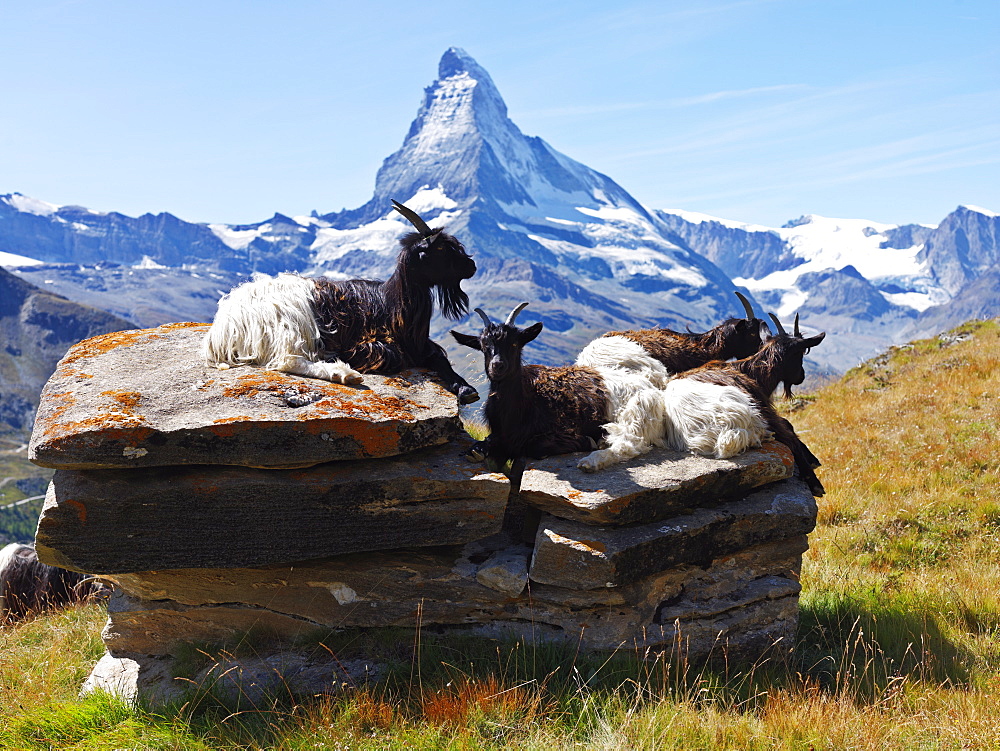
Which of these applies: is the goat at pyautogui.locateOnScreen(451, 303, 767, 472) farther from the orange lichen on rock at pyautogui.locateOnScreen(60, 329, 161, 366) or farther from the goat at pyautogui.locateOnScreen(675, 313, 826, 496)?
the orange lichen on rock at pyautogui.locateOnScreen(60, 329, 161, 366)

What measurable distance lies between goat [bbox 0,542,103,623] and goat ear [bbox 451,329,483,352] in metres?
6.10

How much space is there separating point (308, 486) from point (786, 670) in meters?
4.29

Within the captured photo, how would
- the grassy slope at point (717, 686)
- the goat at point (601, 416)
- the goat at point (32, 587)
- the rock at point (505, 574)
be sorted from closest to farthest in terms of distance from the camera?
1. the grassy slope at point (717, 686)
2. the rock at point (505, 574)
3. the goat at point (601, 416)
4. the goat at point (32, 587)

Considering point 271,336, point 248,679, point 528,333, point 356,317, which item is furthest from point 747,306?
point 248,679

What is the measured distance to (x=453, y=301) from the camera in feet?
25.9

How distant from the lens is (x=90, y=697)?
241 inches

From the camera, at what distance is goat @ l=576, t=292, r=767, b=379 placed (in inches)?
325

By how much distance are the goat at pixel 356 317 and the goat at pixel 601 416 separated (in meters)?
0.49

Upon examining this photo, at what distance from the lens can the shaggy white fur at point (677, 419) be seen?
275 inches

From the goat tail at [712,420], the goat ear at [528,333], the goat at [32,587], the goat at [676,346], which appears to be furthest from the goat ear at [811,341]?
the goat at [32,587]

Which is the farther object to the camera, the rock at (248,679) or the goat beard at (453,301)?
the goat beard at (453,301)

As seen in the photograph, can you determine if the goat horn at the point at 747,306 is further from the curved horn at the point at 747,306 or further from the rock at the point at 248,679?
the rock at the point at 248,679

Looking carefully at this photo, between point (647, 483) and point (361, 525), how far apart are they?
249cm

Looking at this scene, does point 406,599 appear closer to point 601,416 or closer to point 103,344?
point 601,416
